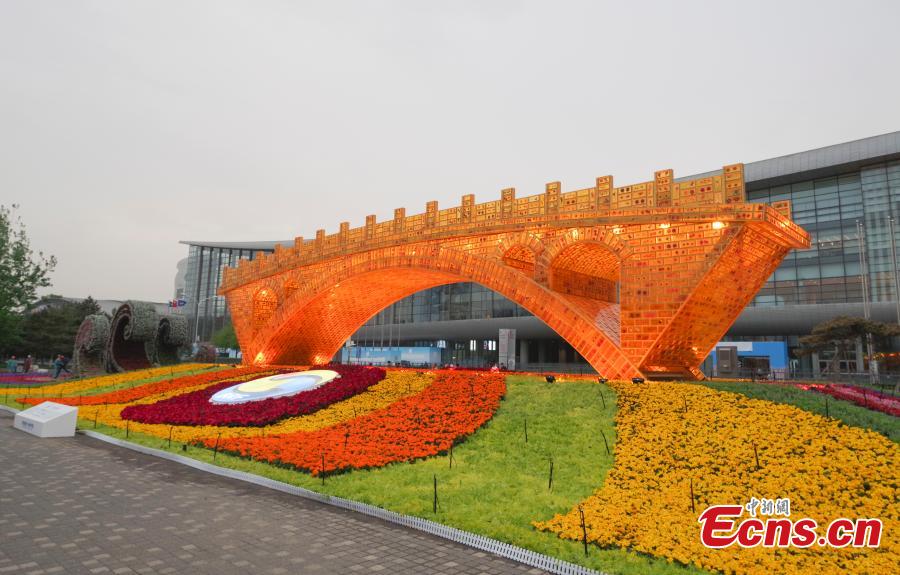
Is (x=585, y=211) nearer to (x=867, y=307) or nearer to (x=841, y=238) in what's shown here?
(x=867, y=307)

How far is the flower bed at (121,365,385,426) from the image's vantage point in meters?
17.5

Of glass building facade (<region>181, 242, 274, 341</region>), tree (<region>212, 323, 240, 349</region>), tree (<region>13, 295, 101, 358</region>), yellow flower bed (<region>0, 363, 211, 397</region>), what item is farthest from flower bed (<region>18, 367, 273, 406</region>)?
glass building facade (<region>181, 242, 274, 341</region>)

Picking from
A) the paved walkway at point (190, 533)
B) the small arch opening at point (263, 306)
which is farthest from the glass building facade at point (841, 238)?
the paved walkway at point (190, 533)

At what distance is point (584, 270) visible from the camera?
21406 millimetres

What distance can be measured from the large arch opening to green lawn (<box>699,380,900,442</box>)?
6.53 m

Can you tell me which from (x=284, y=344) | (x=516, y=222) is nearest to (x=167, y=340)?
(x=284, y=344)

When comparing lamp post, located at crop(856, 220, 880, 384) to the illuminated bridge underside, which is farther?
lamp post, located at crop(856, 220, 880, 384)

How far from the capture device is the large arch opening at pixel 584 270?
1991cm

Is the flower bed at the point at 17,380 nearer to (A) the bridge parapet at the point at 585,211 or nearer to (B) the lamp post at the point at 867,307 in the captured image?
(A) the bridge parapet at the point at 585,211

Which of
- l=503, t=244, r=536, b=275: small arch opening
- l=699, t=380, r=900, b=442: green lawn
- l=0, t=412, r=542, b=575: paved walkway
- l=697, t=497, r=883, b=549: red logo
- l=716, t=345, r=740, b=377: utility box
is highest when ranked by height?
l=503, t=244, r=536, b=275: small arch opening

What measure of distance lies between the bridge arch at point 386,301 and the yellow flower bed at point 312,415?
4.88 meters

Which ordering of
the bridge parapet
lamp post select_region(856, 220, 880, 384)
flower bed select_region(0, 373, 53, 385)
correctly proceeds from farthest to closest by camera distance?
flower bed select_region(0, 373, 53, 385)
lamp post select_region(856, 220, 880, 384)
the bridge parapet

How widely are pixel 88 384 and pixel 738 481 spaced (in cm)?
3288

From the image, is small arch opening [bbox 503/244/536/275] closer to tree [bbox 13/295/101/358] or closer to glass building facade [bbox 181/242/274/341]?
tree [bbox 13/295/101/358]
